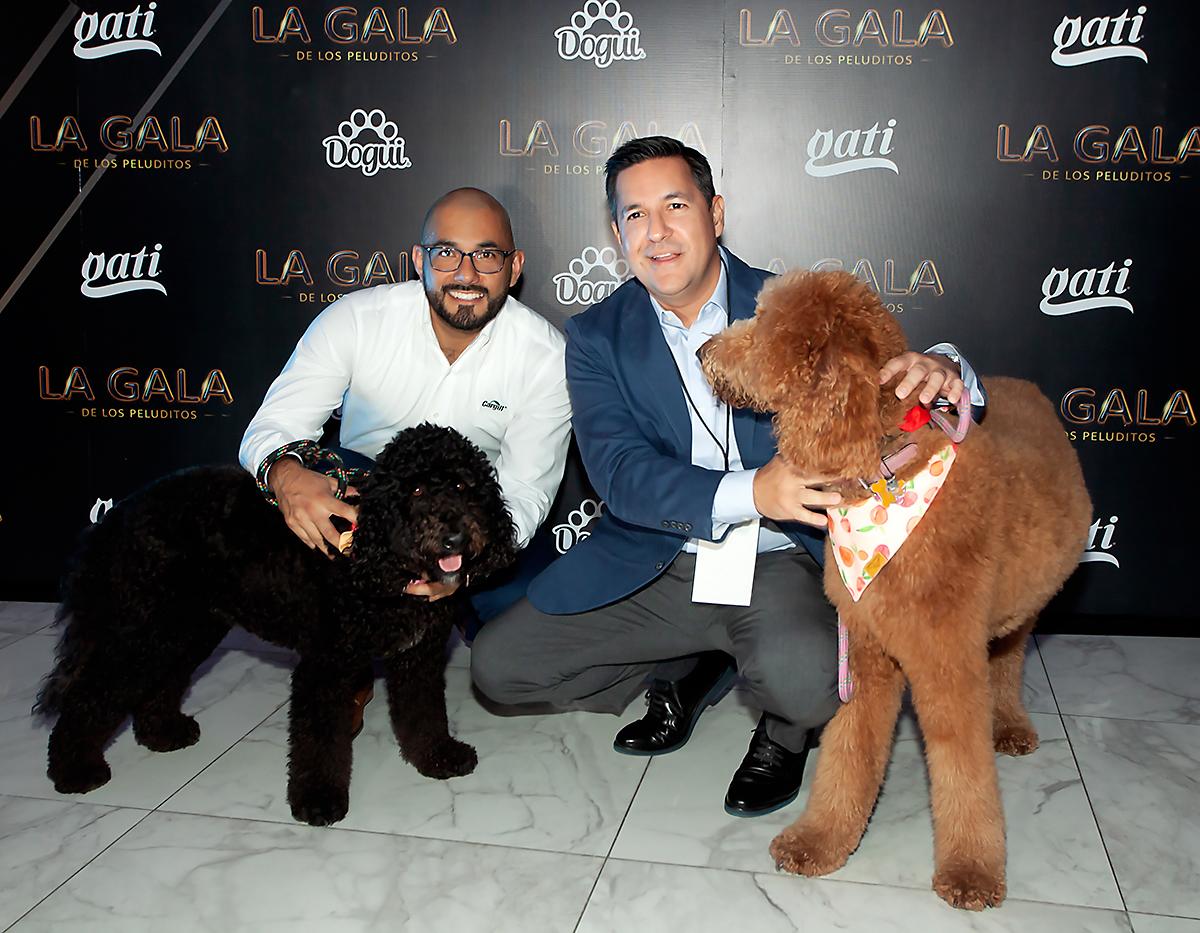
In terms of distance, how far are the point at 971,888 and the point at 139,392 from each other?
4074mm

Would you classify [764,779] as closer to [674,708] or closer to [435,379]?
[674,708]

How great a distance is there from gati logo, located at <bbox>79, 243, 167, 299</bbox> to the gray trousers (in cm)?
255

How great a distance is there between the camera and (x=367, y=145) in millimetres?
4434

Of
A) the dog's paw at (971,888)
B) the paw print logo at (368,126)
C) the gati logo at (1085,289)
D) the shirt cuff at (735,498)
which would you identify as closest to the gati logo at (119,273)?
the paw print logo at (368,126)

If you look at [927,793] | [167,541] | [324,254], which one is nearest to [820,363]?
[927,793]

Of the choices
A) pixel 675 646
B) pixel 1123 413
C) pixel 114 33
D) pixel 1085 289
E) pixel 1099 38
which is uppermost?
pixel 114 33

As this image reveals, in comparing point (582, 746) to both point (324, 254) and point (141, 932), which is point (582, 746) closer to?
point (141, 932)

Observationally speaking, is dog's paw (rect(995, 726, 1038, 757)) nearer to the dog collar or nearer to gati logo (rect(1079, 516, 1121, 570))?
the dog collar

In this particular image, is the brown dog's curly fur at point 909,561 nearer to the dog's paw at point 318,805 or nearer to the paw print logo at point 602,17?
the dog's paw at point 318,805

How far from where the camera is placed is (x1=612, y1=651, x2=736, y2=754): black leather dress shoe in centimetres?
328

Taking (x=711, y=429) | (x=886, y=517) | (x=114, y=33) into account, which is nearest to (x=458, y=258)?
(x=711, y=429)

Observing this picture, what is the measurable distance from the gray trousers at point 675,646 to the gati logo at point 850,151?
6.23ft

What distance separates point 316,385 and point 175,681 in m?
1.07

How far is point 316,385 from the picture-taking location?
344 cm
